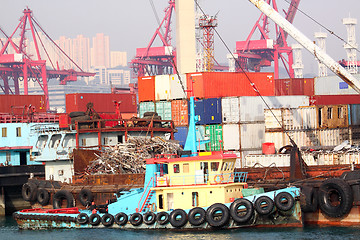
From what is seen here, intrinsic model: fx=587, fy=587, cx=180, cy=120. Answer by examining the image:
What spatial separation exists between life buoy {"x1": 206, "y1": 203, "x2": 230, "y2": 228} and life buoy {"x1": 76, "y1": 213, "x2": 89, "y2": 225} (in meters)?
5.93

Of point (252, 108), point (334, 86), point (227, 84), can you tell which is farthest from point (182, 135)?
point (334, 86)

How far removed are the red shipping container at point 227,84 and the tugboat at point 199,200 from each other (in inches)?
648

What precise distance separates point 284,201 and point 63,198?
11772 millimetres

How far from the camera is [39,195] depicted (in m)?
31.1

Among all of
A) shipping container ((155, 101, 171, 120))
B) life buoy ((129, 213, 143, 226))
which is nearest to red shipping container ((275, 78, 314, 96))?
shipping container ((155, 101, 171, 120))

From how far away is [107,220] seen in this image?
26.0m

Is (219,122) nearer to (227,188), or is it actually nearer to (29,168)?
(29,168)

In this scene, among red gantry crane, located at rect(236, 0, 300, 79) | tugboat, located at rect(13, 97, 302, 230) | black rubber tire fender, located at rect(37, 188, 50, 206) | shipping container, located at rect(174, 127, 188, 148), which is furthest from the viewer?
red gantry crane, located at rect(236, 0, 300, 79)

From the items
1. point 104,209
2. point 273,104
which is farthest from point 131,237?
point 273,104

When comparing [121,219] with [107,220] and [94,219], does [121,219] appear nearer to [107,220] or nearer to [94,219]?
[107,220]

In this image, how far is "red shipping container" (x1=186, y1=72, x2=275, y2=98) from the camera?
42.2 meters

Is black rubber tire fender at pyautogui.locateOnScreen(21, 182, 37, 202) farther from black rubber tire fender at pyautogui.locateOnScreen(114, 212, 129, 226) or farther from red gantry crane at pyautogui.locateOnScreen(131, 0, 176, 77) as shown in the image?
red gantry crane at pyautogui.locateOnScreen(131, 0, 176, 77)

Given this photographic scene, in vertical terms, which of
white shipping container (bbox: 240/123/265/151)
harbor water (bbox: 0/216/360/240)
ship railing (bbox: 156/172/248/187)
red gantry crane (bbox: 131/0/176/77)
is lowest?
harbor water (bbox: 0/216/360/240)

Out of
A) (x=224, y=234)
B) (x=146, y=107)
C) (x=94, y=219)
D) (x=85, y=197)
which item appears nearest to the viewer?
(x=224, y=234)
